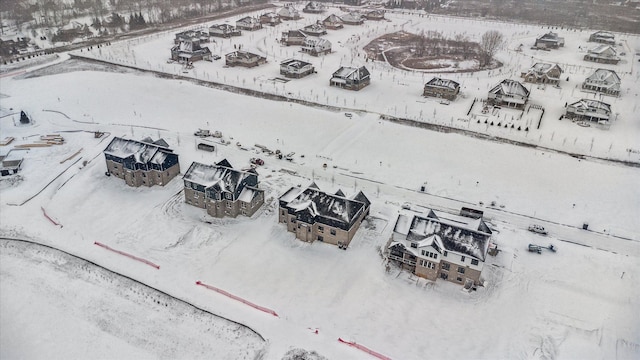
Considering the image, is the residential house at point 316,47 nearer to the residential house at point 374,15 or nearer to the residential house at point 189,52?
the residential house at point 189,52

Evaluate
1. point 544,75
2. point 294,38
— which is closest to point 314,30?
point 294,38

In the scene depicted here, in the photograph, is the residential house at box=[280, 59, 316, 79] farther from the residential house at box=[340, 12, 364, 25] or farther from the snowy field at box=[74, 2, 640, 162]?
the residential house at box=[340, 12, 364, 25]

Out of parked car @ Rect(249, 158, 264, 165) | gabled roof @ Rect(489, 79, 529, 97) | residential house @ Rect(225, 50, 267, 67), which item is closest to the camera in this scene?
parked car @ Rect(249, 158, 264, 165)

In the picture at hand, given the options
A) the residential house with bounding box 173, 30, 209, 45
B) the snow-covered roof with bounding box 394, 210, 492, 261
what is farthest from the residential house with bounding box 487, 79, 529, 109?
the residential house with bounding box 173, 30, 209, 45

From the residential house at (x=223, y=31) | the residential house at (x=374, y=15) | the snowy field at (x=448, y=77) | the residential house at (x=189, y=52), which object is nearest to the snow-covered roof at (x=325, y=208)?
the snowy field at (x=448, y=77)

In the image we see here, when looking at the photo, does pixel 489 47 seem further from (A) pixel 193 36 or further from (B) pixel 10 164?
(B) pixel 10 164

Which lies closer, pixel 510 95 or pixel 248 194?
pixel 248 194

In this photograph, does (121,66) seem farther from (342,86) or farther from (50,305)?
(50,305)
